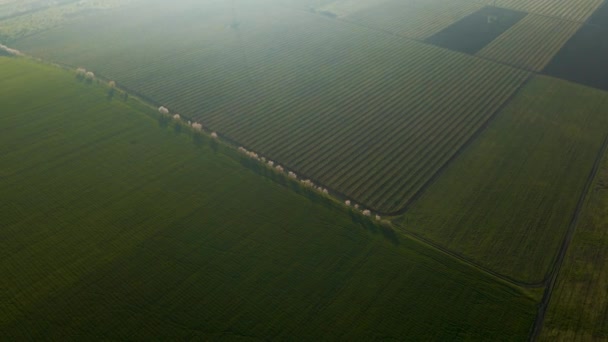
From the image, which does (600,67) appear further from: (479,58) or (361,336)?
(361,336)

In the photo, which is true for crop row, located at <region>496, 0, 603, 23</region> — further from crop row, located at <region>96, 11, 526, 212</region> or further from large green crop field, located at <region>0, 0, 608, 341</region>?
crop row, located at <region>96, 11, 526, 212</region>

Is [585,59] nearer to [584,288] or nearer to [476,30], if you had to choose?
[476,30]

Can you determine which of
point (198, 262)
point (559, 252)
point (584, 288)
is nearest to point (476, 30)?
point (559, 252)

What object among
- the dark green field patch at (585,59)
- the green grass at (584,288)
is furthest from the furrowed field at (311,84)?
the green grass at (584,288)

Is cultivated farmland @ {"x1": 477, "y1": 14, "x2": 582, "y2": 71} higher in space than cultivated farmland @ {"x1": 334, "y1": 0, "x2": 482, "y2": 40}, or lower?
lower

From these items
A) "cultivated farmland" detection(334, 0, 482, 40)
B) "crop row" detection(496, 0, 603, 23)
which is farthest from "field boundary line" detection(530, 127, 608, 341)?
"crop row" detection(496, 0, 603, 23)

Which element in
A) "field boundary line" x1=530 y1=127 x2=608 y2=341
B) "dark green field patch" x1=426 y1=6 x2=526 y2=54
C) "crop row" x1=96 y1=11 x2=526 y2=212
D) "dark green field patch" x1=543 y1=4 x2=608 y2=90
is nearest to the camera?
"field boundary line" x1=530 y1=127 x2=608 y2=341

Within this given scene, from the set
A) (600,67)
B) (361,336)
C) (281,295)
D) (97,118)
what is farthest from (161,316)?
(600,67)
